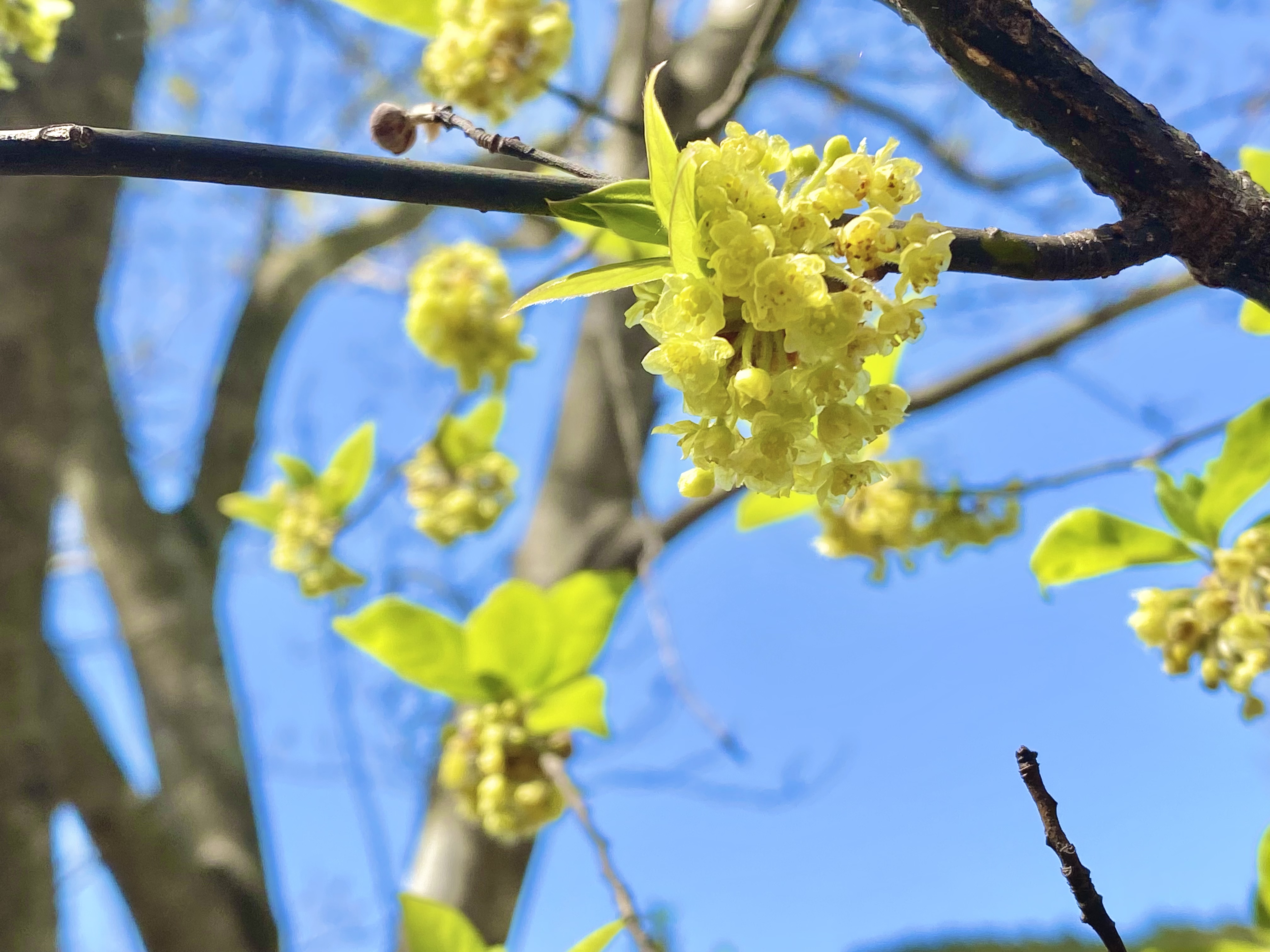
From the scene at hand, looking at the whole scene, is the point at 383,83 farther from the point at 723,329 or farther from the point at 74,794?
the point at 723,329

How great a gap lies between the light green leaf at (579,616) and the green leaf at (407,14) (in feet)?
3.48

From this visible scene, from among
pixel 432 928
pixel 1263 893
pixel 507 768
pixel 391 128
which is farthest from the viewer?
pixel 507 768

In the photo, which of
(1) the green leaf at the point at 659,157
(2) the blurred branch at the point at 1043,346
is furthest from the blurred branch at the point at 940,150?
(1) the green leaf at the point at 659,157

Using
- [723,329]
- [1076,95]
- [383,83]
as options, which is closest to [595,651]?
[723,329]

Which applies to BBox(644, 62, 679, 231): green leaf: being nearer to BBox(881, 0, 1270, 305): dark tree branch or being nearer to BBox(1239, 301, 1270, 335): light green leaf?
BBox(881, 0, 1270, 305): dark tree branch

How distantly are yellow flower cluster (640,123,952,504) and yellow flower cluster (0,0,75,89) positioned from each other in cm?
117

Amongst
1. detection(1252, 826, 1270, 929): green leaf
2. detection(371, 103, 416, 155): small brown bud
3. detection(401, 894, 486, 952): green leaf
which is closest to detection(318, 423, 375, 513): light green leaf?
detection(401, 894, 486, 952): green leaf

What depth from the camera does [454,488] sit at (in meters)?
2.29

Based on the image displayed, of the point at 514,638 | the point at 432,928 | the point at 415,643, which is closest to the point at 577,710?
the point at 514,638

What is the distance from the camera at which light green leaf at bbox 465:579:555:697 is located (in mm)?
1639

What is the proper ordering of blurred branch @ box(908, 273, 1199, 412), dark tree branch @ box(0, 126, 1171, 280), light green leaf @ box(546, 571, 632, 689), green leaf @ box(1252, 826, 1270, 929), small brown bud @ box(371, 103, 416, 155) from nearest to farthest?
1. dark tree branch @ box(0, 126, 1171, 280)
2. small brown bud @ box(371, 103, 416, 155)
3. green leaf @ box(1252, 826, 1270, 929)
4. light green leaf @ box(546, 571, 632, 689)
5. blurred branch @ box(908, 273, 1199, 412)

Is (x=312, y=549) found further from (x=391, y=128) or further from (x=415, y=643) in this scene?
(x=391, y=128)

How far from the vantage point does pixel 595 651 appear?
69.2 inches

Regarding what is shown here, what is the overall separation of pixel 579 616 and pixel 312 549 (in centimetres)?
83
